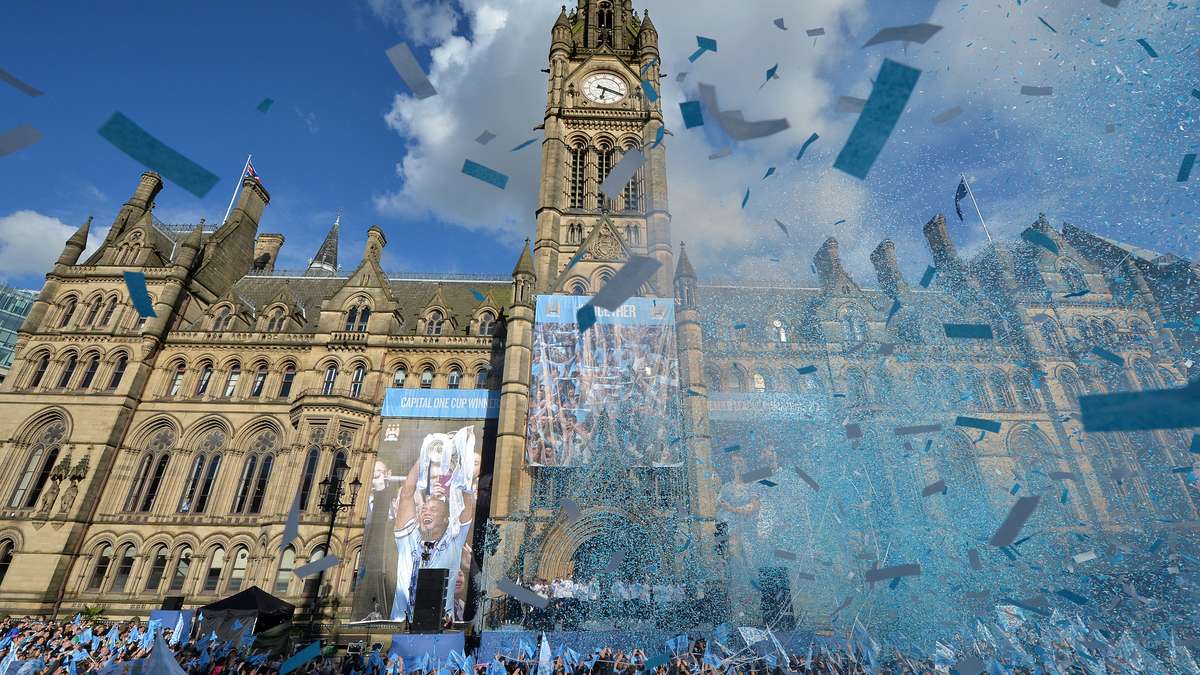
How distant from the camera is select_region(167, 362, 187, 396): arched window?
30.7m

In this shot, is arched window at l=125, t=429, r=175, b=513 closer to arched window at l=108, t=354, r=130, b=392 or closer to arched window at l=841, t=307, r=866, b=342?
arched window at l=108, t=354, r=130, b=392

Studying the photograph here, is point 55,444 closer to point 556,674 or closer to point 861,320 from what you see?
point 556,674

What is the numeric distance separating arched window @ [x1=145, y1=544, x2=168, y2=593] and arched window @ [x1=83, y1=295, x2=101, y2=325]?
46.7ft

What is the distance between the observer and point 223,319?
33.6 m

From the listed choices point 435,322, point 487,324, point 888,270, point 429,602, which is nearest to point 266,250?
point 435,322

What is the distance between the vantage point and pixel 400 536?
84.5ft

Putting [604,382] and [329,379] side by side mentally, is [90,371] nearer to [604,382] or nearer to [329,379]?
[329,379]

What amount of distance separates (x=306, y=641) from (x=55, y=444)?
18.3 metres

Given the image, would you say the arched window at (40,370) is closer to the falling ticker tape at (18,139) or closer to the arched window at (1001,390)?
the falling ticker tape at (18,139)

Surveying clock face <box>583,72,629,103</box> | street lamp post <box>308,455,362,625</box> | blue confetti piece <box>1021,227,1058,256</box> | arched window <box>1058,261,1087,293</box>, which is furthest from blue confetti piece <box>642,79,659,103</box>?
street lamp post <box>308,455,362,625</box>

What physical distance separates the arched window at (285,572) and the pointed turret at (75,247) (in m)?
23.4

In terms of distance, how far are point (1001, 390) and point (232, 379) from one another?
44.7 metres

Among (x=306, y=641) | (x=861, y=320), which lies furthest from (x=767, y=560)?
(x=306, y=641)

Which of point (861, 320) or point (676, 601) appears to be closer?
point (676, 601)
